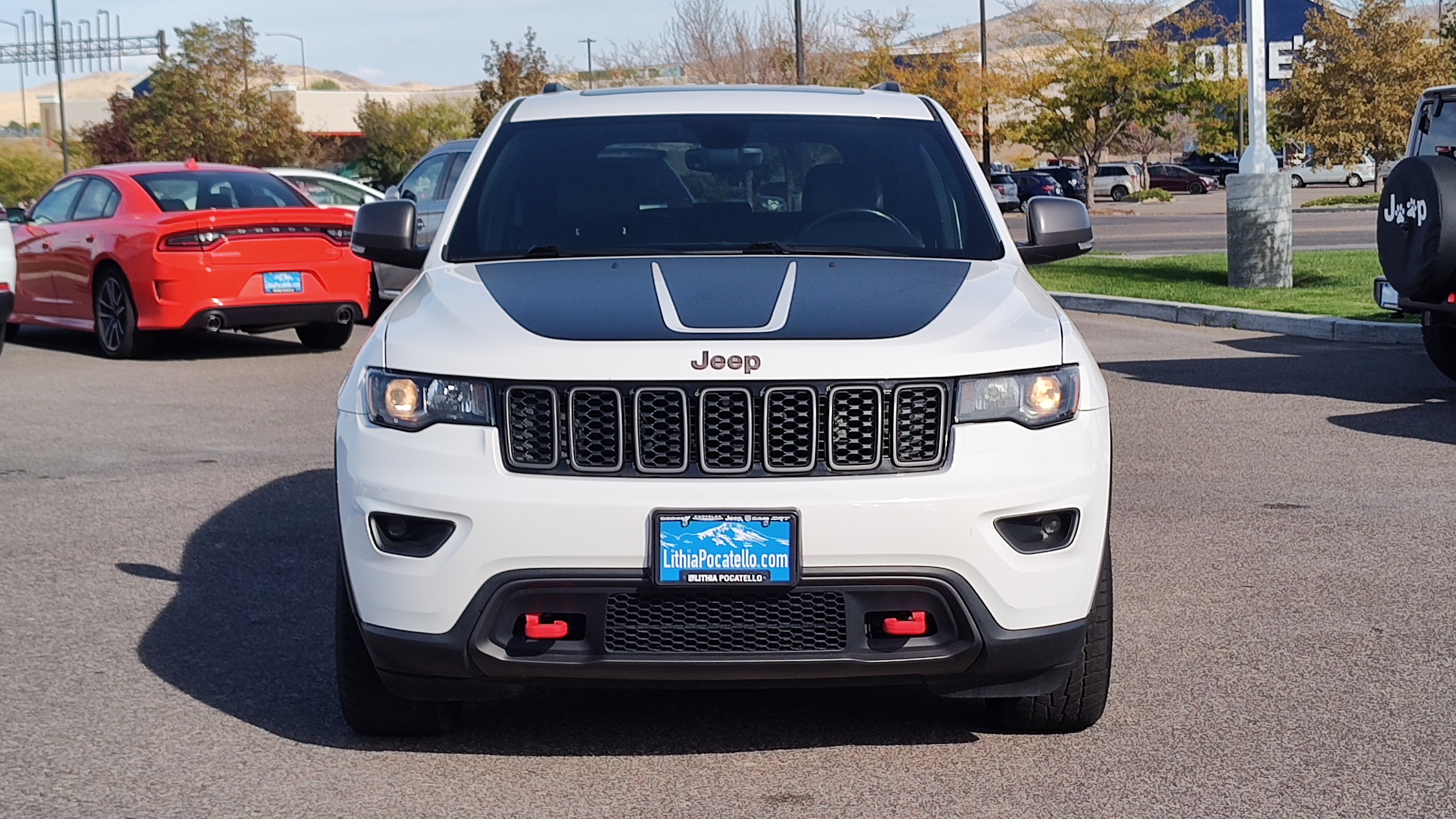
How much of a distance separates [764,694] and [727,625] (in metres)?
0.98

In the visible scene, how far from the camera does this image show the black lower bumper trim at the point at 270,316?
44.3 feet

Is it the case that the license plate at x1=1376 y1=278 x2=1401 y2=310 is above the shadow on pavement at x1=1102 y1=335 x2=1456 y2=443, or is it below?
above

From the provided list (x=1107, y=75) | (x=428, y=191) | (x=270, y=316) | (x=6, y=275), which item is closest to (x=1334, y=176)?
(x=1107, y=75)

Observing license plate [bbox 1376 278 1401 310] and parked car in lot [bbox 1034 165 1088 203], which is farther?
parked car in lot [bbox 1034 165 1088 203]

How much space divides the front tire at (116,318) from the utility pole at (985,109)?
35103mm

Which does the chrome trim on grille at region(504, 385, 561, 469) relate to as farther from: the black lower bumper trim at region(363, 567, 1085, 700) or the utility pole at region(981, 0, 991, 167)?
the utility pole at region(981, 0, 991, 167)

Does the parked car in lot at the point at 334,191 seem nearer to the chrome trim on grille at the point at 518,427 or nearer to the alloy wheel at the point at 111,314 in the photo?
the alloy wheel at the point at 111,314

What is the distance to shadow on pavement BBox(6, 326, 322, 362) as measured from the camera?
1458cm

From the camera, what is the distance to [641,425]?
4000mm

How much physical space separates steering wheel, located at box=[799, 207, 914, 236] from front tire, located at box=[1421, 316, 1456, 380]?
22.0 feet

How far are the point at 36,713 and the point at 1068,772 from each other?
2.76 m

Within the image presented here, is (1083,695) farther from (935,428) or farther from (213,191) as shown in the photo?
(213,191)

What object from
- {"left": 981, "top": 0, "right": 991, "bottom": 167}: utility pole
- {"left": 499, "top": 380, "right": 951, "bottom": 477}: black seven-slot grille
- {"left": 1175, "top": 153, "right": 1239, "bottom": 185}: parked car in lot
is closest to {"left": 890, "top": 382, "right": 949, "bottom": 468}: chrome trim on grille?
{"left": 499, "top": 380, "right": 951, "bottom": 477}: black seven-slot grille

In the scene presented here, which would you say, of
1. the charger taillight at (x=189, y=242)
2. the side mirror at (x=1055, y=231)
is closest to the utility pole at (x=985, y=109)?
the charger taillight at (x=189, y=242)
